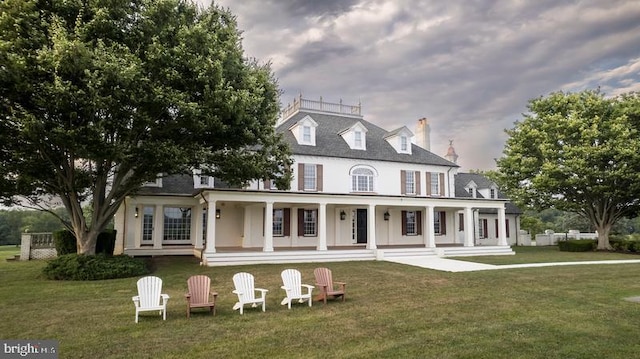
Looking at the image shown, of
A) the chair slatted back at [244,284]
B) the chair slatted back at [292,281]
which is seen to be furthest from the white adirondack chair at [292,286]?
the chair slatted back at [244,284]

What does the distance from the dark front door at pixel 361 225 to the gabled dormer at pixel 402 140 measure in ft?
16.7

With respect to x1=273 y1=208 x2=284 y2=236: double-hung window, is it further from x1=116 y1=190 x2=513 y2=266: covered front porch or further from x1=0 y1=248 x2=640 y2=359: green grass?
x1=0 y1=248 x2=640 y2=359: green grass

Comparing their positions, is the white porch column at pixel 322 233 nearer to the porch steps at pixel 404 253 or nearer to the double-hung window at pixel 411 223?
the porch steps at pixel 404 253

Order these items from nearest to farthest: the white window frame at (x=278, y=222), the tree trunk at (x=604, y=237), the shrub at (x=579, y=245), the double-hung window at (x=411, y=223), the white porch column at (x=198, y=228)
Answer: the white porch column at (x=198, y=228), the white window frame at (x=278, y=222), the double-hung window at (x=411, y=223), the shrub at (x=579, y=245), the tree trunk at (x=604, y=237)

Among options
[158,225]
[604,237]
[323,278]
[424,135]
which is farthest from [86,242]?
[604,237]

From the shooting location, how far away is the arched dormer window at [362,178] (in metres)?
24.8

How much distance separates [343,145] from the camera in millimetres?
25641

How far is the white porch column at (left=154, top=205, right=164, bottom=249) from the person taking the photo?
22016 millimetres

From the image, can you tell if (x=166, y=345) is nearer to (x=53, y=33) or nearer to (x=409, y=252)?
(x=53, y=33)

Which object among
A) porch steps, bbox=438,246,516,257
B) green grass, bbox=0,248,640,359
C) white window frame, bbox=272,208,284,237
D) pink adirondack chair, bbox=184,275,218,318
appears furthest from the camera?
white window frame, bbox=272,208,284,237

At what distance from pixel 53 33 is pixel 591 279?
62.8 ft

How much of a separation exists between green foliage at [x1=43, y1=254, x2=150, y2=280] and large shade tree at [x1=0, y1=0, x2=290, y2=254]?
121cm

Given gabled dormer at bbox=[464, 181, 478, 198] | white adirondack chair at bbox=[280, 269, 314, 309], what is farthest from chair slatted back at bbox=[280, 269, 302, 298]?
gabled dormer at bbox=[464, 181, 478, 198]

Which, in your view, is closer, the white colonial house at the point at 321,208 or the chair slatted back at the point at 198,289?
the chair slatted back at the point at 198,289
